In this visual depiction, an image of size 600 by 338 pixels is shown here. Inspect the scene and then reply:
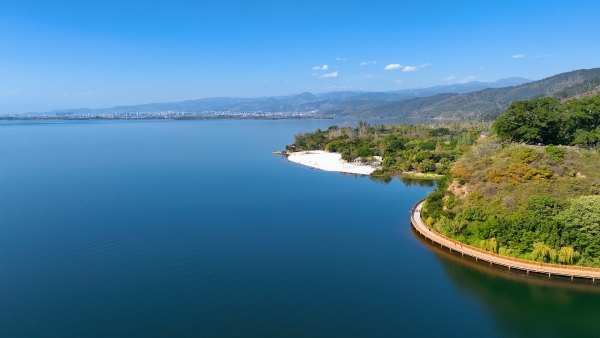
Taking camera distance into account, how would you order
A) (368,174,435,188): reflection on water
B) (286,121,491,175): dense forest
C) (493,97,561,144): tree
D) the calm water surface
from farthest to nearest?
(286,121,491,175): dense forest < (368,174,435,188): reflection on water < (493,97,561,144): tree < the calm water surface

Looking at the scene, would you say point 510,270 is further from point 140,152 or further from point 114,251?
point 140,152

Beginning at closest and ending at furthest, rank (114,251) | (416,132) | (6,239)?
(114,251) < (6,239) < (416,132)

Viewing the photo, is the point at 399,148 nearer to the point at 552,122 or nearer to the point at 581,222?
the point at 552,122

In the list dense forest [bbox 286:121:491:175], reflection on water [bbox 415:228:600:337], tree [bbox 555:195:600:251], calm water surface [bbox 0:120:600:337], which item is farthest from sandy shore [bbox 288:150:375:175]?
reflection on water [bbox 415:228:600:337]

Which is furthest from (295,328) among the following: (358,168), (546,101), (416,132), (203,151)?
(416,132)

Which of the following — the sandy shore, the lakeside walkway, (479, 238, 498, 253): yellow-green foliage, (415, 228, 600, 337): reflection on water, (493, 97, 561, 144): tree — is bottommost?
the sandy shore

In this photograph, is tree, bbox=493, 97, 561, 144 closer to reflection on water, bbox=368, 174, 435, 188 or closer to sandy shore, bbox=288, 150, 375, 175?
reflection on water, bbox=368, 174, 435, 188

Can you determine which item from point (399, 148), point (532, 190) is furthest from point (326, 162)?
point (532, 190)
